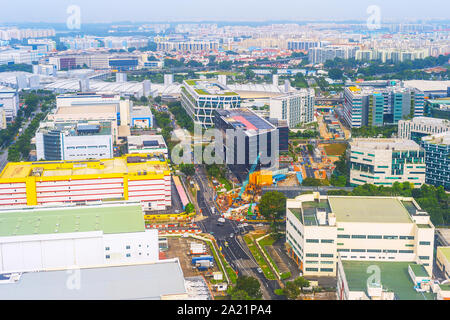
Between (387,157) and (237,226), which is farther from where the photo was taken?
(387,157)

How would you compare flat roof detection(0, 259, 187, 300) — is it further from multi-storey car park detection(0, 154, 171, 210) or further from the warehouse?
multi-storey car park detection(0, 154, 171, 210)

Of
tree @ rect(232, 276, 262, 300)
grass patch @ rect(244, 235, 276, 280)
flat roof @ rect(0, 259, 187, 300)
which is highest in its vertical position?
flat roof @ rect(0, 259, 187, 300)

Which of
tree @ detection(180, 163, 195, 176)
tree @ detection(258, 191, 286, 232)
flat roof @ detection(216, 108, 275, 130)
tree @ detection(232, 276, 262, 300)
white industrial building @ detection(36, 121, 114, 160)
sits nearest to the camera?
tree @ detection(232, 276, 262, 300)

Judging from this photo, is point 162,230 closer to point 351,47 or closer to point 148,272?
point 148,272

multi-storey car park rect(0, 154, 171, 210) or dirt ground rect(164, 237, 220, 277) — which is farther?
multi-storey car park rect(0, 154, 171, 210)

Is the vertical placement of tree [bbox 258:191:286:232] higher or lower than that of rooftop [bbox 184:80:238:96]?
lower

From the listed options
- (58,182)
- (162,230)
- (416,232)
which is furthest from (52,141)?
(416,232)

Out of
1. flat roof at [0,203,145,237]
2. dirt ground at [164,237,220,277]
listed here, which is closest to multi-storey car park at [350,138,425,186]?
dirt ground at [164,237,220,277]

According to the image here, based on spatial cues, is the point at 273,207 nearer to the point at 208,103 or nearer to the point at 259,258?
the point at 259,258

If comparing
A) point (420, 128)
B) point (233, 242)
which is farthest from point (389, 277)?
point (420, 128)
